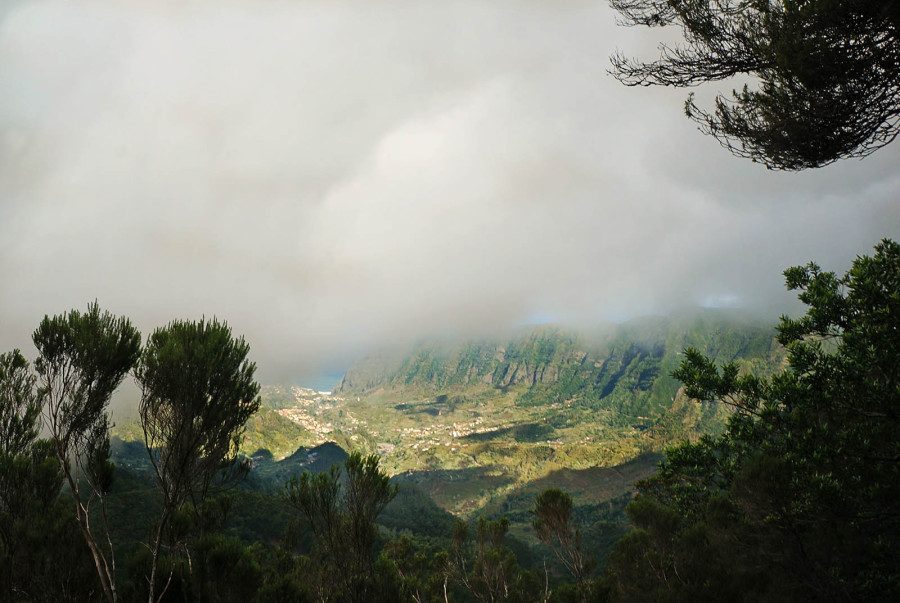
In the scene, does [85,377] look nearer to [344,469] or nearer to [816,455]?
[344,469]

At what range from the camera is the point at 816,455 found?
32.0 feet

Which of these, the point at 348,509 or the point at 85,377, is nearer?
the point at 85,377

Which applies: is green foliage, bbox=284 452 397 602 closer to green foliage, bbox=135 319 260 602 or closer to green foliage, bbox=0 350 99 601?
green foliage, bbox=135 319 260 602

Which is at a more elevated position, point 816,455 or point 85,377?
point 85,377

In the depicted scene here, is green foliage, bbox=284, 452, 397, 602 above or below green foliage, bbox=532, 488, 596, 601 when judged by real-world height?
above

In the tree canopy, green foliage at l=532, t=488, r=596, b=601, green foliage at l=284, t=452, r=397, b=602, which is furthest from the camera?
green foliage at l=532, t=488, r=596, b=601

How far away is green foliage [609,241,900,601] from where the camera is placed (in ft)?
30.2

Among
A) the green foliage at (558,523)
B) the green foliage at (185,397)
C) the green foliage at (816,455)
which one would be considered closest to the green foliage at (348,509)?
the green foliage at (185,397)

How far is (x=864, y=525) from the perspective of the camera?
10.0m

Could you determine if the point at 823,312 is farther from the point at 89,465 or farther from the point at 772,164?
the point at 89,465

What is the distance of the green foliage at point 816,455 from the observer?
30.2ft

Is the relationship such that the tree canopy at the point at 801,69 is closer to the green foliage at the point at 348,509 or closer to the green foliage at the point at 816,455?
the green foliage at the point at 816,455

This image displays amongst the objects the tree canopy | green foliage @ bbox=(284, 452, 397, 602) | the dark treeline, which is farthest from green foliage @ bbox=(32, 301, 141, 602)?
the tree canopy

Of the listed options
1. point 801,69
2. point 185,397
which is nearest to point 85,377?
point 185,397
